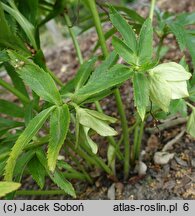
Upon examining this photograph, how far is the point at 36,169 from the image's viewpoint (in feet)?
2.38

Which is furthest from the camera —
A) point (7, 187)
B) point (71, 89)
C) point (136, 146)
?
point (136, 146)

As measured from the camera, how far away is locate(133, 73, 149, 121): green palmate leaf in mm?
608

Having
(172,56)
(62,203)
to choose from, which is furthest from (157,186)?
(172,56)

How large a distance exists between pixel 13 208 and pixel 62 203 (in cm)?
11

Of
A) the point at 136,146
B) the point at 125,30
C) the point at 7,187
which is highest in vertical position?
the point at 125,30

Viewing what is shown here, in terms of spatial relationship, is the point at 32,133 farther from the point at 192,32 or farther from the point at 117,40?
the point at 192,32

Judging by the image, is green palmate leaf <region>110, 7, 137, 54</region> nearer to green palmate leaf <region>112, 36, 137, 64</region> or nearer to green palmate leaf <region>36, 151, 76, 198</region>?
green palmate leaf <region>112, 36, 137, 64</region>

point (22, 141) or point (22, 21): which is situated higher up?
point (22, 21)

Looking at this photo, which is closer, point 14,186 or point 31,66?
point 14,186

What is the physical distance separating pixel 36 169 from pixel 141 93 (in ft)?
0.85

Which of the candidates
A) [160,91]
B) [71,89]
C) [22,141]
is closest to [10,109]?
[71,89]

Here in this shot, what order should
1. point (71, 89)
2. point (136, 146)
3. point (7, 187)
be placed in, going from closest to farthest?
point (7, 187), point (71, 89), point (136, 146)

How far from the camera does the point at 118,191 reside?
93 centimetres

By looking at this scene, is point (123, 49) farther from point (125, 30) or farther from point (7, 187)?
point (7, 187)
